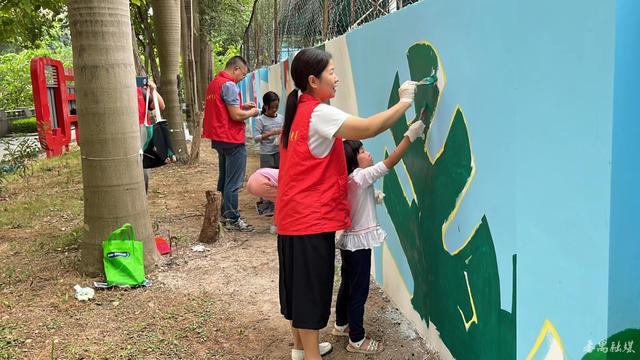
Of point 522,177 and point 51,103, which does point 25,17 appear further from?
point 522,177

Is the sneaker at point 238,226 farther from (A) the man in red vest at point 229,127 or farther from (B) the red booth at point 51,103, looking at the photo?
(B) the red booth at point 51,103

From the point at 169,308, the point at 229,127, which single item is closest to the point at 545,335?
the point at 169,308

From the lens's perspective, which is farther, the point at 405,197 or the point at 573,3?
the point at 405,197

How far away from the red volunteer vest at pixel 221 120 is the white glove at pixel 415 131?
308cm

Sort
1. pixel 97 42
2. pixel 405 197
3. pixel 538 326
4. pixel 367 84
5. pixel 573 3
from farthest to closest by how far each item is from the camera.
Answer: pixel 97 42 < pixel 367 84 < pixel 405 197 < pixel 538 326 < pixel 573 3

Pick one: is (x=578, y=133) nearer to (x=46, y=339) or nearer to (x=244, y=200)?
(x=46, y=339)

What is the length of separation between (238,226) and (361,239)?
306 cm

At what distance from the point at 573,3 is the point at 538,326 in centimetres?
107

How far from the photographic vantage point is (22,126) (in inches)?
917

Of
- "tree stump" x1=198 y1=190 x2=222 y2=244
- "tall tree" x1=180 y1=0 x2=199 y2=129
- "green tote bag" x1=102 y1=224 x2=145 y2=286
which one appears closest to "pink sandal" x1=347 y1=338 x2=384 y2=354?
"green tote bag" x1=102 y1=224 x2=145 y2=286

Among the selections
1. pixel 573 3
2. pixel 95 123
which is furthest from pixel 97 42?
pixel 573 3

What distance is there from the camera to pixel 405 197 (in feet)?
10.6

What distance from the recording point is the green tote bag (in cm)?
415

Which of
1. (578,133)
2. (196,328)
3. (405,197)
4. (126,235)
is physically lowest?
(196,328)
